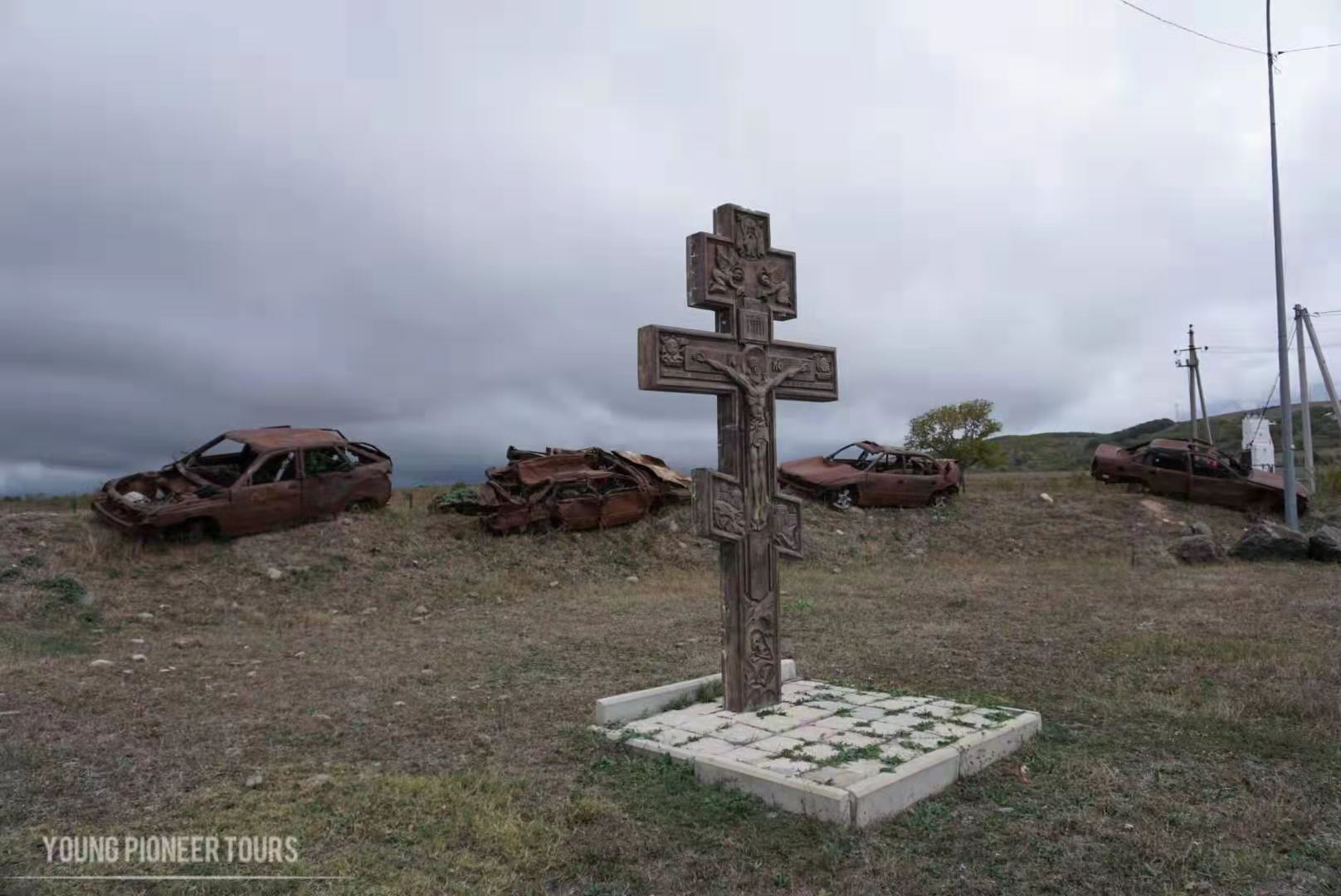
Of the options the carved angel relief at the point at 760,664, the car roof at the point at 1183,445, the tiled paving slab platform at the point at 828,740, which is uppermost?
the car roof at the point at 1183,445

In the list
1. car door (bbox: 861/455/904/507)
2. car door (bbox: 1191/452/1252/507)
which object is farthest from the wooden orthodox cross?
car door (bbox: 1191/452/1252/507)

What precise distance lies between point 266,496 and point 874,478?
40.7 ft

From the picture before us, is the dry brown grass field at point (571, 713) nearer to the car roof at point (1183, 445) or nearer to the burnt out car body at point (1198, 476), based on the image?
the burnt out car body at point (1198, 476)

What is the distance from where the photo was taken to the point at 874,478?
1914cm

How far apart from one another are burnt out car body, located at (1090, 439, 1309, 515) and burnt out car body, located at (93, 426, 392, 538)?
677 inches

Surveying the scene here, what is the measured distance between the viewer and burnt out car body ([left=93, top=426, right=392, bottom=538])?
12.1m

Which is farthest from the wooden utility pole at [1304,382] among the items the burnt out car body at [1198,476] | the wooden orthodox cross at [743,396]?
the wooden orthodox cross at [743,396]

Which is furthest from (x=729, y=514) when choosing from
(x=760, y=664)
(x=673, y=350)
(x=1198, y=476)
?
(x=1198, y=476)

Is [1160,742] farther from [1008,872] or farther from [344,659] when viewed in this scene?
[344,659]

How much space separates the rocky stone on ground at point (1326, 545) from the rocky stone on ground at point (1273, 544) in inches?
5.1

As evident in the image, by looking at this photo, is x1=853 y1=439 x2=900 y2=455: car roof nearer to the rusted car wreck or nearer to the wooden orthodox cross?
the rusted car wreck

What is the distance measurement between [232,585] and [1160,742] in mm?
10961

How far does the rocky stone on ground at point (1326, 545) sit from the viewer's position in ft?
47.3

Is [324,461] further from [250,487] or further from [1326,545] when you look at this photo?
[1326,545]
